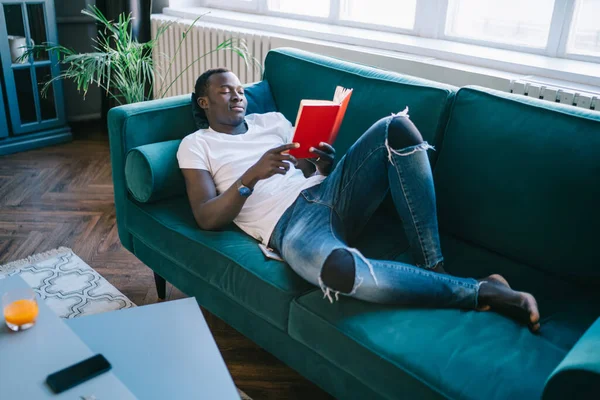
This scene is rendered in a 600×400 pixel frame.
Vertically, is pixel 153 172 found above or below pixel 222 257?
above

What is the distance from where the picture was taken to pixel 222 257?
1666mm

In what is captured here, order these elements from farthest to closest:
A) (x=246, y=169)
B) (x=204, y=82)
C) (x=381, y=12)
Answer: (x=381, y=12) < (x=204, y=82) < (x=246, y=169)

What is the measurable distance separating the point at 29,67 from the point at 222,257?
256 centimetres

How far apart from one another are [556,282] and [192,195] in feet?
3.67

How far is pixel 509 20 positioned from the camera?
2.60m

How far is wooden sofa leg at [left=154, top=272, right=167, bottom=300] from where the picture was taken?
2117mm

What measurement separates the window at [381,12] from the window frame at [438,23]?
3 cm

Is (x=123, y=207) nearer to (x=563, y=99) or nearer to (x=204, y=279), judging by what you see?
(x=204, y=279)

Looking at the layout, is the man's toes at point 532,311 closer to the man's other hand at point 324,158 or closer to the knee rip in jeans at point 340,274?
the knee rip in jeans at point 340,274

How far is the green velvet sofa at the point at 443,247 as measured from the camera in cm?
124

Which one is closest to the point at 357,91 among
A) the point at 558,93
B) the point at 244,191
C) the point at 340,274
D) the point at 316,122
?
the point at 316,122

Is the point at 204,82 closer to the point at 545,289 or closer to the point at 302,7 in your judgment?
the point at 545,289

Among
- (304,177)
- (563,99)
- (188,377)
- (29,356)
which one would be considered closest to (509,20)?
(563,99)

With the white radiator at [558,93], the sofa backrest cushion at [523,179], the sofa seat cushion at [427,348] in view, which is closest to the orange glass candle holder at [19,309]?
the sofa seat cushion at [427,348]
